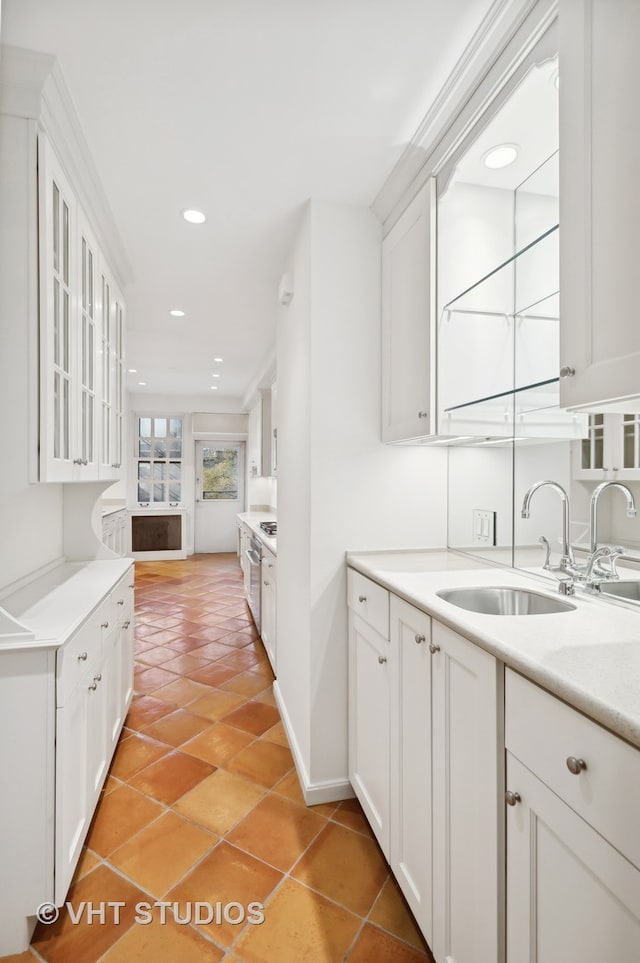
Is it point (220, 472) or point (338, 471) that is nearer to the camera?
point (338, 471)

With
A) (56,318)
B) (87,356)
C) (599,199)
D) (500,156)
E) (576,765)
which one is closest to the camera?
(576,765)

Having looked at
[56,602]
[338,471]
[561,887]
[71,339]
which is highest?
[71,339]

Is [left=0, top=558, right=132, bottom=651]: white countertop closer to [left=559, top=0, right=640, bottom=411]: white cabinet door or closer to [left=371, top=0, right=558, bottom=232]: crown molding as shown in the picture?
[left=559, top=0, right=640, bottom=411]: white cabinet door

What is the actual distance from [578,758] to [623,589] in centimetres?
73

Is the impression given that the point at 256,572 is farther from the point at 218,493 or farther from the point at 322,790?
the point at 218,493

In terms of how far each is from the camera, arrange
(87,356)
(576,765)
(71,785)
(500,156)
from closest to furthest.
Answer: (576,765) < (71,785) < (500,156) < (87,356)

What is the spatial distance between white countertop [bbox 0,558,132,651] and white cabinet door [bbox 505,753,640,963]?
1230 millimetres

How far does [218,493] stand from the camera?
8344 millimetres

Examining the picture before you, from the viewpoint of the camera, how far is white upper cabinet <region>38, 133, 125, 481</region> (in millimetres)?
1567

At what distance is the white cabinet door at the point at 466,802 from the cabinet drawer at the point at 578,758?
7 centimetres

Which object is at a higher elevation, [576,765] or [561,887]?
[576,765]

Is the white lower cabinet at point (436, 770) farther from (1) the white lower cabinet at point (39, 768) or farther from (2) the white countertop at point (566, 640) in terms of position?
(1) the white lower cabinet at point (39, 768)

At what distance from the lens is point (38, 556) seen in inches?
86.2

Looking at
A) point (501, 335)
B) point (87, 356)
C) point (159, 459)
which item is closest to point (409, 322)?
point (501, 335)
